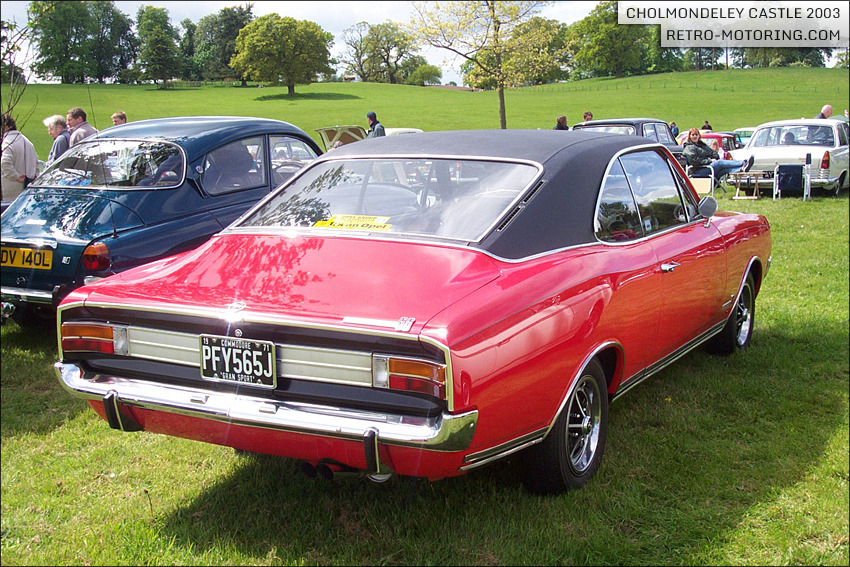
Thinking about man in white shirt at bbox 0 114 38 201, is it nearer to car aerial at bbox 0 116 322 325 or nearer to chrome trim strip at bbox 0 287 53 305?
car aerial at bbox 0 116 322 325

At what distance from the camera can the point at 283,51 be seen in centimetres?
4669

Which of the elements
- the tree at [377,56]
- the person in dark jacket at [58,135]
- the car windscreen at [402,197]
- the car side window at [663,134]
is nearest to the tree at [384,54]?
the tree at [377,56]

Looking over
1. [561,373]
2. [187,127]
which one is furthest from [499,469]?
[187,127]

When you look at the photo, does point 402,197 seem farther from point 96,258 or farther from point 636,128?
point 636,128

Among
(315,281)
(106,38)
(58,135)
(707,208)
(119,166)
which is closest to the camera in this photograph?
(315,281)

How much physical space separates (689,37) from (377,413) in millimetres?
66093

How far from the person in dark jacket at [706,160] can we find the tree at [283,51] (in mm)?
26252

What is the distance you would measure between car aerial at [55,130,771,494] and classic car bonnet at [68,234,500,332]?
0.03ft

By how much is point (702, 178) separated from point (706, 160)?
2.25 ft

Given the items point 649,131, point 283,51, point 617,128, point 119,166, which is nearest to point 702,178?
point 617,128

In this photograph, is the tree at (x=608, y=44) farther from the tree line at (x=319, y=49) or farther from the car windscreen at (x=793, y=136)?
the car windscreen at (x=793, y=136)

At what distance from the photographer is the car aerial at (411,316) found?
258 centimetres

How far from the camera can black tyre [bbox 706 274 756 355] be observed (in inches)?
201

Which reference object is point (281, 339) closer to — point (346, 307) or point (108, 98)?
point (346, 307)
